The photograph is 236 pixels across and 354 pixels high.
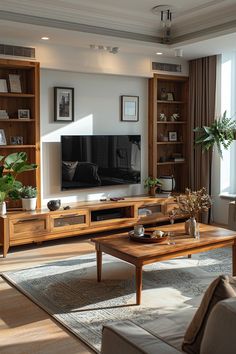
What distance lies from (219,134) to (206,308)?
5016 mm

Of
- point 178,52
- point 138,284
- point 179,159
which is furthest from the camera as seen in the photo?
point 179,159

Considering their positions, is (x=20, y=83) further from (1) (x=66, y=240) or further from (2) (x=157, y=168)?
(2) (x=157, y=168)

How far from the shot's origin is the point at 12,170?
5305mm

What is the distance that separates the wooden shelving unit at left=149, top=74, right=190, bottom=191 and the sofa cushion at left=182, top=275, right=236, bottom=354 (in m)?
5.17

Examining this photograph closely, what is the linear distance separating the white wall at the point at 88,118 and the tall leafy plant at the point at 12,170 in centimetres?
62

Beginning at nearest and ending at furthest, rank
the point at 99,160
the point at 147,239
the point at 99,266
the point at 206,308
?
the point at 206,308 → the point at 147,239 → the point at 99,266 → the point at 99,160

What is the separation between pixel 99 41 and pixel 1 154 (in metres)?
1.86

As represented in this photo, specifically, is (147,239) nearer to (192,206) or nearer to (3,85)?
(192,206)

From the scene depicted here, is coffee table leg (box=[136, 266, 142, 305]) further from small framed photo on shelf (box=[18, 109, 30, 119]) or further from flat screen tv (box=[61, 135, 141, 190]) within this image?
small framed photo on shelf (box=[18, 109, 30, 119])

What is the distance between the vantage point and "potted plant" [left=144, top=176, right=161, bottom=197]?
6537 millimetres

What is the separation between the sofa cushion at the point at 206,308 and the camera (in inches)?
60.7

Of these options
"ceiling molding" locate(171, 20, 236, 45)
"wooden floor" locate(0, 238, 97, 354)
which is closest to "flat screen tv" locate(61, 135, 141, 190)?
"ceiling molding" locate(171, 20, 236, 45)

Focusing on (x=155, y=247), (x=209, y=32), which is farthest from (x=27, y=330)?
(x=209, y=32)

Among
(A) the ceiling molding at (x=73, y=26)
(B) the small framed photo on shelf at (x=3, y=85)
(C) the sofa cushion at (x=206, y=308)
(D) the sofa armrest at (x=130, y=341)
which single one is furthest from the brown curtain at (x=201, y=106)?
(C) the sofa cushion at (x=206, y=308)
